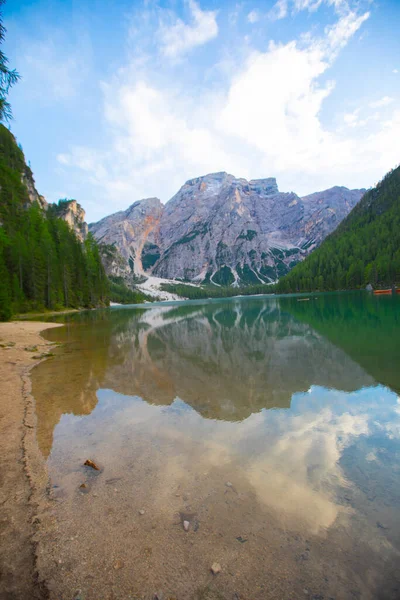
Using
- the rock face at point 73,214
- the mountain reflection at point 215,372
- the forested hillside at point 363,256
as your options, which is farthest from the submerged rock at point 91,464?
the rock face at point 73,214

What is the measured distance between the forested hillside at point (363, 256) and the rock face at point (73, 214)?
467ft

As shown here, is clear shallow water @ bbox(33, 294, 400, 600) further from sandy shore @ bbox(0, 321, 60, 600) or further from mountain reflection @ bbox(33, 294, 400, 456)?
sandy shore @ bbox(0, 321, 60, 600)

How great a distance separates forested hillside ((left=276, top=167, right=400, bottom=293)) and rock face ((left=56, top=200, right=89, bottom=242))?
14227cm

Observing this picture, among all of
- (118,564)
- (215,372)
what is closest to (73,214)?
(215,372)

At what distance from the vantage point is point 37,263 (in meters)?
58.8

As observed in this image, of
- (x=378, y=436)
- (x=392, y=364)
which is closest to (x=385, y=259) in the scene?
(x=392, y=364)

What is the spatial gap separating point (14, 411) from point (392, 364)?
1643 centimetres

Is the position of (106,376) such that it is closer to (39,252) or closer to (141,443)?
(141,443)

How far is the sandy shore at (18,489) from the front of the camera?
A: 10.8ft

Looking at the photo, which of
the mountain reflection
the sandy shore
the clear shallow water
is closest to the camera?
the sandy shore

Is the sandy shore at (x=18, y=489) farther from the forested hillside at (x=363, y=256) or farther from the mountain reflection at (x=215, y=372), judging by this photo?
the forested hillside at (x=363, y=256)

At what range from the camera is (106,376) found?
14.0 m

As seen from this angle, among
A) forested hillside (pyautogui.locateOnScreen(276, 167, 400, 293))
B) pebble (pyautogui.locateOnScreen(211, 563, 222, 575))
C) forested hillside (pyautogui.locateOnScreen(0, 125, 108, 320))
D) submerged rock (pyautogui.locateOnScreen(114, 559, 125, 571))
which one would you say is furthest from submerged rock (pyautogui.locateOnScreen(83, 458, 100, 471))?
forested hillside (pyautogui.locateOnScreen(276, 167, 400, 293))

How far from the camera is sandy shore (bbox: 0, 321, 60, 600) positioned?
3299mm
